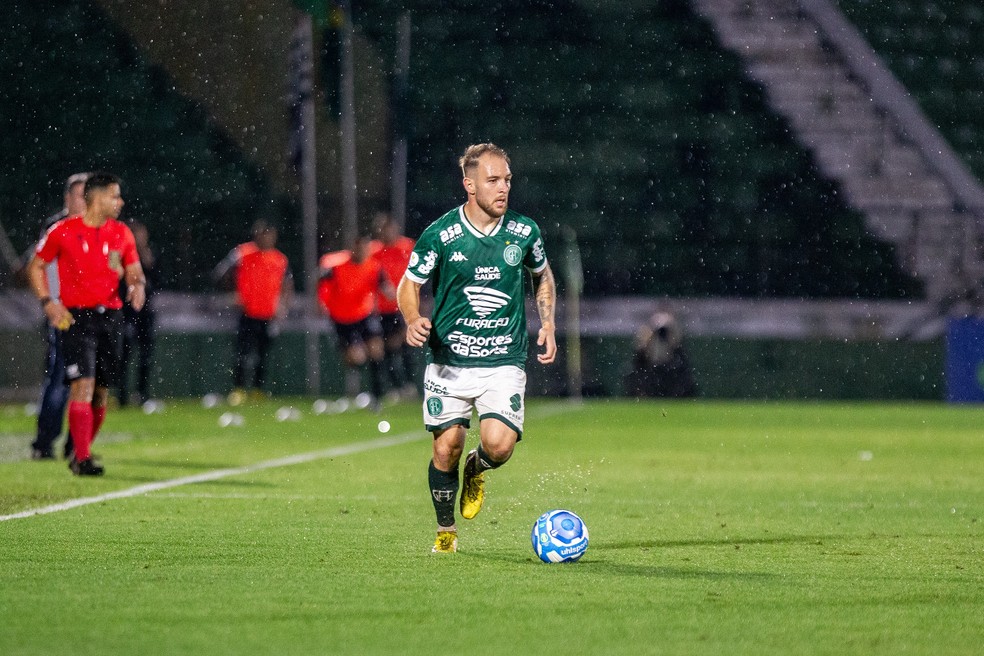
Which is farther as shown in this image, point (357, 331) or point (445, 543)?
point (357, 331)

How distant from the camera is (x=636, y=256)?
25.9 meters

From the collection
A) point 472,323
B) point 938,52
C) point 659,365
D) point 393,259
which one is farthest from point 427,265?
point 938,52

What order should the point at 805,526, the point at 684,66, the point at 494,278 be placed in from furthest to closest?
the point at 684,66 < the point at 805,526 < the point at 494,278

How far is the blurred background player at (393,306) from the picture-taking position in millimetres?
21062

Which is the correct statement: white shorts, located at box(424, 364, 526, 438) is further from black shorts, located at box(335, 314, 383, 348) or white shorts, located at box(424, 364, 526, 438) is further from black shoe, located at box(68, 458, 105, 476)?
black shorts, located at box(335, 314, 383, 348)

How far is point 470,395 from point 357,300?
13365 millimetres

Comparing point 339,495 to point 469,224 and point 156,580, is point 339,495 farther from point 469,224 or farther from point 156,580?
point 156,580

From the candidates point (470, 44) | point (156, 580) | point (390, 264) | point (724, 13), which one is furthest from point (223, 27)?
point (156, 580)

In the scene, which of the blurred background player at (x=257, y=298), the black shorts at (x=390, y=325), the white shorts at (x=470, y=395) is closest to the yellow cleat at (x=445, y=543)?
the white shorts at (x=470, y=395)

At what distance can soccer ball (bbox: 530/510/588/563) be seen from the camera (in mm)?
7254

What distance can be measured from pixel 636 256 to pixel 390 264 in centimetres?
522

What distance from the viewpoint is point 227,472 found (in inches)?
472

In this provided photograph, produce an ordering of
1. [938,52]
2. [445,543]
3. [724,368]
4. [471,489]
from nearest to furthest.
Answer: [445,543], [471,489], [724,368], [938,52]

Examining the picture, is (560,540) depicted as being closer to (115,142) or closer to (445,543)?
(445,543)
